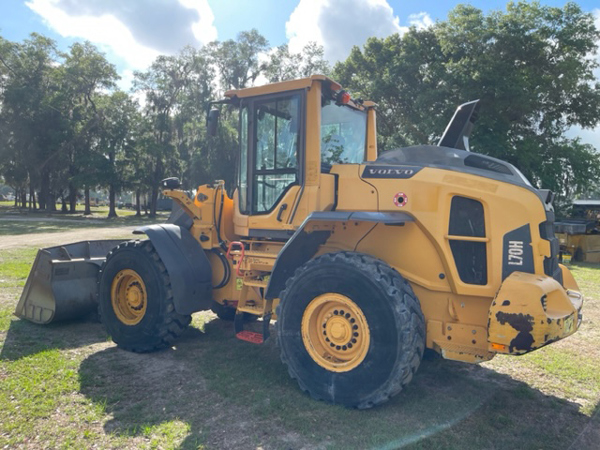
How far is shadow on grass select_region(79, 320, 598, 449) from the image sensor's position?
3.50 m

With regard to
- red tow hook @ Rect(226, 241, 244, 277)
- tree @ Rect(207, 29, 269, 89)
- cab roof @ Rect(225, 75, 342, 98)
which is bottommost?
red tow hook @ Rect(226, 241, 244, 277)

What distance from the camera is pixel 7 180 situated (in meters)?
39.2

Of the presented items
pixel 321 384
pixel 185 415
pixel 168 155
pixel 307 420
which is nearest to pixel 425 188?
pixel 321 384

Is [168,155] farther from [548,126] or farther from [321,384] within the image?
[321,384]

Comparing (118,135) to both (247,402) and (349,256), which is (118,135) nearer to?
(247,402)

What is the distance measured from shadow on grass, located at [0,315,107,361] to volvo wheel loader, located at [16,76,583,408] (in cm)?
52

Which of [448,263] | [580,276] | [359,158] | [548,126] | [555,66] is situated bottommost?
[580,276]

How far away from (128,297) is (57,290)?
1.25 metres

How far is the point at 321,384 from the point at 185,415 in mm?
1199

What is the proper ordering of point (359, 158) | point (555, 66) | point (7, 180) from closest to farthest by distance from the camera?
point (359, 158)
point (555, 66)
point (7, 180)

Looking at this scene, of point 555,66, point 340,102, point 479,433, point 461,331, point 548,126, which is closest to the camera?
point 479,433

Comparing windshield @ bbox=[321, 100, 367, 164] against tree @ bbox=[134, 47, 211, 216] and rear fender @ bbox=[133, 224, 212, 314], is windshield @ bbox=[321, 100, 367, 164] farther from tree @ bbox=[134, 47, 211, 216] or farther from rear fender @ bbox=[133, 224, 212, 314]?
tree @ bbox=[134, 47, 211, 216]

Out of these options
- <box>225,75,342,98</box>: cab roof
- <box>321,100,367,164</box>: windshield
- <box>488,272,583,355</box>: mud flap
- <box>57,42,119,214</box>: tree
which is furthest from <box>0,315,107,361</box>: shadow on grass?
<box>57,42,119,214</box>: tree

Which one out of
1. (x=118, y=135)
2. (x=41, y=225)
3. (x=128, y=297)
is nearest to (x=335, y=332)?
(x=128, y=297)
